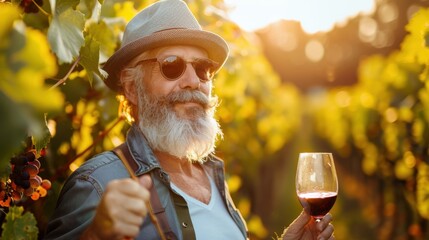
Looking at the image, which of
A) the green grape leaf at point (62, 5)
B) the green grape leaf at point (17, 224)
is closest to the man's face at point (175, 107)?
the green grape leaf at point (62, 5)

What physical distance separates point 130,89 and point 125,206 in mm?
1683

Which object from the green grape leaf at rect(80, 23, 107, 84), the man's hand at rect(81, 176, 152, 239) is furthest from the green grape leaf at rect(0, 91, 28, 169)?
the green grape leaf at rect(80, 23, 107, 84)

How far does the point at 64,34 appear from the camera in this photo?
1957mm

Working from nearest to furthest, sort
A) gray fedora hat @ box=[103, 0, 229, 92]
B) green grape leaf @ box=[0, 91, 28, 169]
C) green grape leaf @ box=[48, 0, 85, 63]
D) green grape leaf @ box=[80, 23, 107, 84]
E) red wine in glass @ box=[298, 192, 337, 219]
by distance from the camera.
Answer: green grape leaf @ box=[0, 91, 28, 169], green grape leaf @ box=[48, 0, 85, 63], green grape leaf @ box=[80, 23, 107, 84], red wine in glass @ box=[298, 192, 337, 219], gray fedora hat @ box=[103, 0, 229, 92]

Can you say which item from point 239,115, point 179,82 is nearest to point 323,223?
point 179,82

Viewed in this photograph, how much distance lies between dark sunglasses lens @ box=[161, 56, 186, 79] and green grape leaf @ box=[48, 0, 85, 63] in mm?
1113

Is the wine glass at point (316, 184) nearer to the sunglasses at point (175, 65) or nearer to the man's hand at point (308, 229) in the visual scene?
the man's hand at point (308, 229)

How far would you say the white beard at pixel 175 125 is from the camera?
124 inches

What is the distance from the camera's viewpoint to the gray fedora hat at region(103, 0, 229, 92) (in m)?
3.12

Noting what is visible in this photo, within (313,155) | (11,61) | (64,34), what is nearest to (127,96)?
(313,155)

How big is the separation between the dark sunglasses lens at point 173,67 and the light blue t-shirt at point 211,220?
0.54m

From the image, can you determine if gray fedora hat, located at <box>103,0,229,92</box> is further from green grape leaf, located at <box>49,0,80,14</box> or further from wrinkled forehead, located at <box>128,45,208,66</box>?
green grape leaf, located at <box>49,0,80,14</box>

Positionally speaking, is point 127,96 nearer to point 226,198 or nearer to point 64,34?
point 226,198

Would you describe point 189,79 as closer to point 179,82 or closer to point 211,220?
point 179,82
